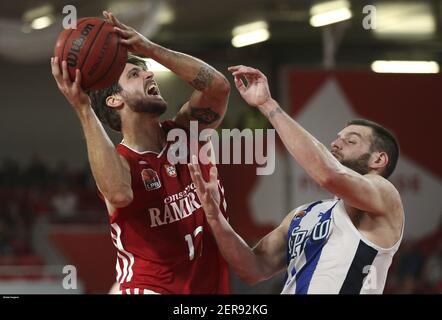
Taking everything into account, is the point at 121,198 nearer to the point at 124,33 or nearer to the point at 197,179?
the point at 197,179

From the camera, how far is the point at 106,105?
9.91 ft

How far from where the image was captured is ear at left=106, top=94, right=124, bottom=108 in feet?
9.84

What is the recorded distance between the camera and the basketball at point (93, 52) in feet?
8.80

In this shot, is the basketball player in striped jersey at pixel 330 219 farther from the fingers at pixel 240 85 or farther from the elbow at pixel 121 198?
the elbow at pixel 121 198

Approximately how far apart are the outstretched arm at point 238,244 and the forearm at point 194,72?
276mm

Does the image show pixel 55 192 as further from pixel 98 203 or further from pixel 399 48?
pixel 399 48

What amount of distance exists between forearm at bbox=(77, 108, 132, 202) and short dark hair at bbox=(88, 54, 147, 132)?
0.31 m

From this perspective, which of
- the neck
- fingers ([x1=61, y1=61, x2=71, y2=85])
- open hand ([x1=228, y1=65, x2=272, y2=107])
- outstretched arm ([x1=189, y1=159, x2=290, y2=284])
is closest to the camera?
fingers ([x1=61, y1=61, x2=71, y2=85])

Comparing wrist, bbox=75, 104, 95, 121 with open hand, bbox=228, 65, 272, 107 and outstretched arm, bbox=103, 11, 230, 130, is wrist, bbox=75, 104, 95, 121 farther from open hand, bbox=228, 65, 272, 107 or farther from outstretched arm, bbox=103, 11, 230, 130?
open hand, bbox=228, 65, 272, 107

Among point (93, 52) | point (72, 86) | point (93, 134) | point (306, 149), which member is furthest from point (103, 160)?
point (306, 149)

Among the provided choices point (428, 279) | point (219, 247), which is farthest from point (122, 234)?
point (428, 279)

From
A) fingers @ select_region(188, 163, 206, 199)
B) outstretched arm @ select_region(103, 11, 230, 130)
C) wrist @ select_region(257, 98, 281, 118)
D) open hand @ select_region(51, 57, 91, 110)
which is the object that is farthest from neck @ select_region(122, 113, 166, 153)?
wrist @ select_region(257, 98, 281, 118)

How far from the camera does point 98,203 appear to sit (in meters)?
7.89
